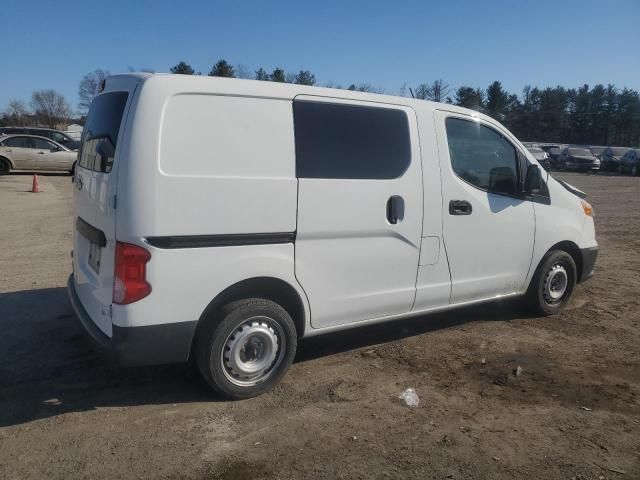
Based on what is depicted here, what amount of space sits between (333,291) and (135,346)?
148 cm

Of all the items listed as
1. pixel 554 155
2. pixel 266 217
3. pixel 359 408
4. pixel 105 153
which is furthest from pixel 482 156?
pixel 554 155

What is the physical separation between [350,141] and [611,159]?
1506 inches

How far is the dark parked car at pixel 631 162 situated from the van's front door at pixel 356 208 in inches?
1379

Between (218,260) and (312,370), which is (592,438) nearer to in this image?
(312,370)

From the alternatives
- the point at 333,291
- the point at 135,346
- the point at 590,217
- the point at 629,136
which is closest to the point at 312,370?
the point at 333,291

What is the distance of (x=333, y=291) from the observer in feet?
13.7

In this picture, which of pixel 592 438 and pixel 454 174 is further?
pixel 454 174

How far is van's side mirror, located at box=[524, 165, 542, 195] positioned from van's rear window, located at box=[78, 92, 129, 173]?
3.64m

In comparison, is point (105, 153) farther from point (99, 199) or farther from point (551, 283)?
point (551, 283)

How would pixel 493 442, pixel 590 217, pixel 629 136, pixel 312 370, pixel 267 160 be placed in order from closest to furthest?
pixel 493 442, pixel 267 160, pixel 312 370, pixel 590 217, pixel 629 136

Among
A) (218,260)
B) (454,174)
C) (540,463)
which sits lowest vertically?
(540,463)

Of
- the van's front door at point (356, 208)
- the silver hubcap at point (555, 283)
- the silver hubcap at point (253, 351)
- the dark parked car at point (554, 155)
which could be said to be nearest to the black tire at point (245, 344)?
the silver hubcap at point (253, 351)

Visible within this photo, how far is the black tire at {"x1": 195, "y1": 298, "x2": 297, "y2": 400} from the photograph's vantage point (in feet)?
12.1

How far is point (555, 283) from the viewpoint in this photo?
→ 5.97 metres
